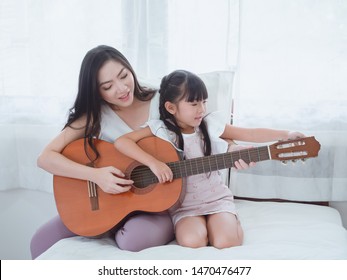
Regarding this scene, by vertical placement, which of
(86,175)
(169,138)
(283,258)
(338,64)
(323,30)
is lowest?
(283,258)

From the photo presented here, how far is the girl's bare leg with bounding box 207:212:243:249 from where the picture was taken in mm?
1144

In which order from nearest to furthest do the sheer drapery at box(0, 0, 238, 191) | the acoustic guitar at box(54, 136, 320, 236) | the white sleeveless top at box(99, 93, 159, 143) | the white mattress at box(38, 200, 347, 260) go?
the white mattress at box(38, 200, 347, 260) < the acoustic guitar at box(54, 136, 320, 236) < the white sleeveless top at box(99, 93, 159, 143) < the sheer drapery at box(0, 0, 238, 191)

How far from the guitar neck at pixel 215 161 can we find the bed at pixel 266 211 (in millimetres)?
233

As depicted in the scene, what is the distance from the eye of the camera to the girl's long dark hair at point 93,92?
1.27m

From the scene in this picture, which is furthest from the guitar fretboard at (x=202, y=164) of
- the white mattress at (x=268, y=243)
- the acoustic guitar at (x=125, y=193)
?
the white mattress at (x=268, y=243)

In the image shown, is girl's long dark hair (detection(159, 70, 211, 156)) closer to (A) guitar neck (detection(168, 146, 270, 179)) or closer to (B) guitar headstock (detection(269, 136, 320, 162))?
(A) guitar neck (detection(168, 146, 270, 179))

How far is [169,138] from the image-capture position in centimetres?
127

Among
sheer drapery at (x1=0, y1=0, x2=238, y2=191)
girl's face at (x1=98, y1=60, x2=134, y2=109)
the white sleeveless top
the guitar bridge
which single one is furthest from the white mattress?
sheer drapery at (x1=0, y1=0, x2=238, y2=191)

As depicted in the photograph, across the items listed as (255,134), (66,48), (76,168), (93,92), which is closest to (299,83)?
(255,134)

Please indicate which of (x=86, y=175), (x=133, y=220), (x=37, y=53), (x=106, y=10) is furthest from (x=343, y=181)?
(x=37, y=53)

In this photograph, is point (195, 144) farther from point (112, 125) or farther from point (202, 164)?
point (112, 125)

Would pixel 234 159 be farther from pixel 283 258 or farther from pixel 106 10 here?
pixel 106 10

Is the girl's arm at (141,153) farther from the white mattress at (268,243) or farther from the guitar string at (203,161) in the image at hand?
the white mattress at (268,243)

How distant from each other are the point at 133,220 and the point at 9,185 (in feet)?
2.87
